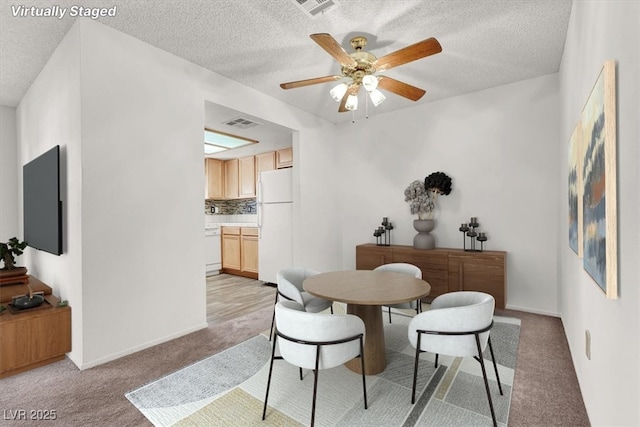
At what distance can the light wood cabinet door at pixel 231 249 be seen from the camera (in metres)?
5.69

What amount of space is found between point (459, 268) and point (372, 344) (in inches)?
71.1

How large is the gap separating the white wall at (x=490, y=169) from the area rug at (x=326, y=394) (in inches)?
55.2

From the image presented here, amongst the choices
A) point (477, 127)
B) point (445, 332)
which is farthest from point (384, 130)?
point (445, 332)

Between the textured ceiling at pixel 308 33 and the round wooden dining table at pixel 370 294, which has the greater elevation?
the textured ceiling at pixel 308 33

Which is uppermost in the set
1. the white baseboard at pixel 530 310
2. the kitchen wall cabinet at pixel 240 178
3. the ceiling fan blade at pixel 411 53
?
the ceiling fan blade at pixel 411 53

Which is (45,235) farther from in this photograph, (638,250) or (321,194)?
(638,250)

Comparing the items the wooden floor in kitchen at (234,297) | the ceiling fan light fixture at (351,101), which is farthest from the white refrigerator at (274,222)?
the ceiling fan light fixture at (351,101)

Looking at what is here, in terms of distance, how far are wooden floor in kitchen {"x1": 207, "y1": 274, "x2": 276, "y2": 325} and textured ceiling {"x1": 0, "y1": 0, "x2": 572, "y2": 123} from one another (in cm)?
263

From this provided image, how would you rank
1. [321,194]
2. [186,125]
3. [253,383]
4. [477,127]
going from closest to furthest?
[253,383]
[186,125]
[477,127]
[321,194]

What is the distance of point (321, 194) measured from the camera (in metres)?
4.68

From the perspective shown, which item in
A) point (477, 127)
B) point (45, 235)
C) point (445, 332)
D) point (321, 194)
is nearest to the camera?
point (445, 332)

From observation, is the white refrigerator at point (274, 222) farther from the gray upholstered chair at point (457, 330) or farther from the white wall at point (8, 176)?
the white wall at point (8, 176)

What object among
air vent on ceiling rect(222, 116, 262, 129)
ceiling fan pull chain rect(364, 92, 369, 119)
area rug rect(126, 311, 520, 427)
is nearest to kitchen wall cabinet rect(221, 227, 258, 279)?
air vent on ceiling rect(222, 116, 262, 129)

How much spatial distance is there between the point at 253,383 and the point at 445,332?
1.29m
